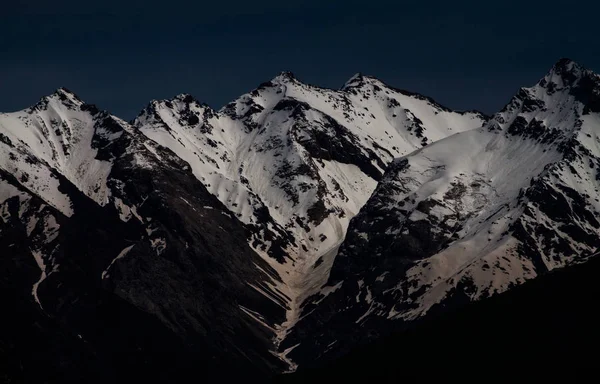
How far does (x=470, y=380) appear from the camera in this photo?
640 feet

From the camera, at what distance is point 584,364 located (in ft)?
576

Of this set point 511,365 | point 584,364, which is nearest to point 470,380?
point 511,365

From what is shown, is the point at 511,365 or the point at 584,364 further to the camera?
the point at 511,365

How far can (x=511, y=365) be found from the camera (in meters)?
194

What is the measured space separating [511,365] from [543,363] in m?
7.77

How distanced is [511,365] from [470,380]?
5990mm

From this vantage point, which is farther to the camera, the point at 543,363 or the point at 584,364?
the point at 543,363

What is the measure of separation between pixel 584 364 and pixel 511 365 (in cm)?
1991

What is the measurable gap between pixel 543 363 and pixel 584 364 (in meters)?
12.2

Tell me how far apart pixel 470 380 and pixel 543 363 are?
12.2 meters

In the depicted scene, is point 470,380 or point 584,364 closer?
point 584,364

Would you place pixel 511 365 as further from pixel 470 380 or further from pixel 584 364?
pixel 584 364

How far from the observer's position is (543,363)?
187 meters

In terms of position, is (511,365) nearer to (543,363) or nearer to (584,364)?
(543,363)
